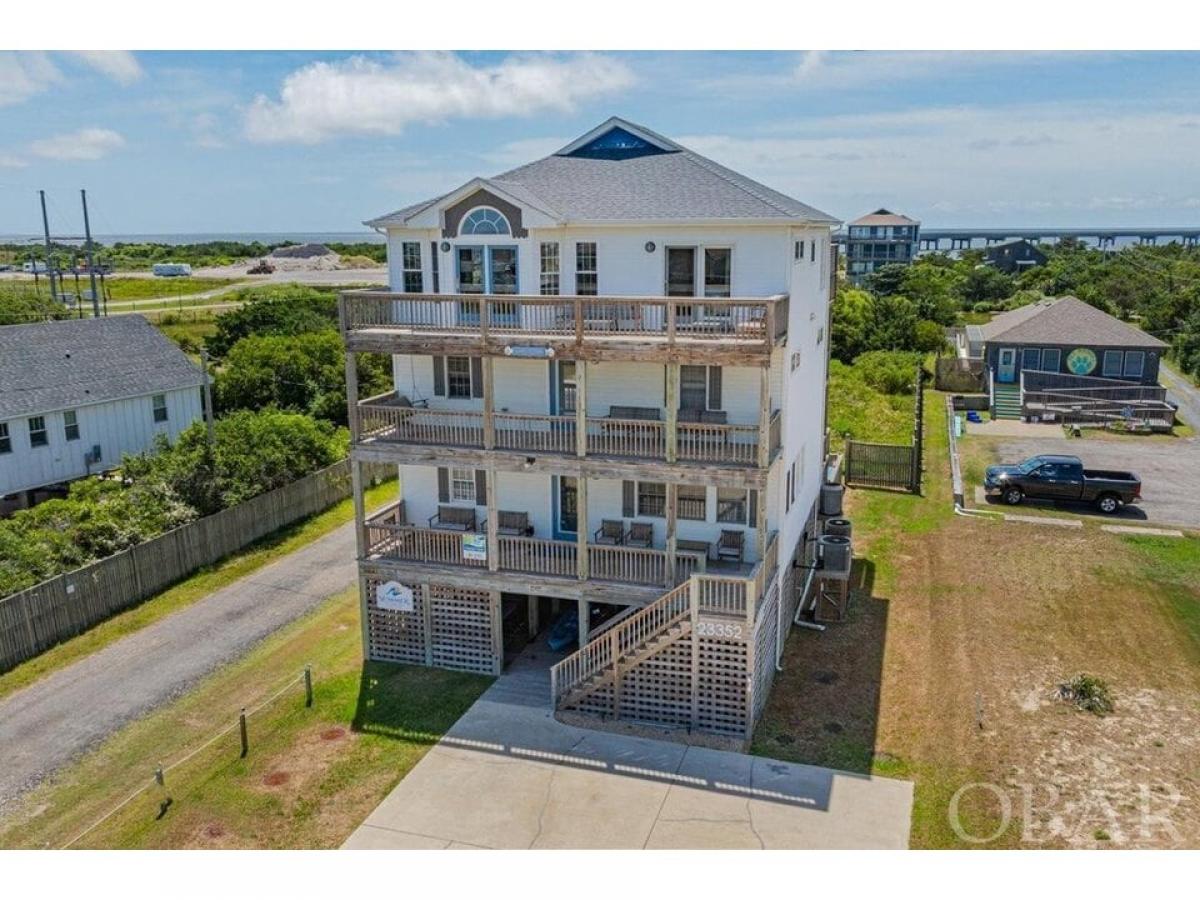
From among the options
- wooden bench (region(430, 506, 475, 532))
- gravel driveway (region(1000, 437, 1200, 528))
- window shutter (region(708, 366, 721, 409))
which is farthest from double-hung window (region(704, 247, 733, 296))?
gravel driveway (region(1000, 437, 1200, 528))

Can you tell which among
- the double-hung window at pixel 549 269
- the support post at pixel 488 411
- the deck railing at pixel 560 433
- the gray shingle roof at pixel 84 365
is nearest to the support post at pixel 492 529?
Result: the support post at pixel 488 411

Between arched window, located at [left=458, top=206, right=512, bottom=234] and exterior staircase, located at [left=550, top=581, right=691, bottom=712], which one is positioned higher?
arched window, located at [left=458, top=206, right=512, bottom=234]

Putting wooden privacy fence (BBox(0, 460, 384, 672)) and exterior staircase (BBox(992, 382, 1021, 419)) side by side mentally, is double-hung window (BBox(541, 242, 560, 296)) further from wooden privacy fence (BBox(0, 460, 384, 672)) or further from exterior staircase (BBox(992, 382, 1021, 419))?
exterior staircase (BBox(992, 382, 1021, 419))

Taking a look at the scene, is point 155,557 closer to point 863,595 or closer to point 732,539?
point 732,539

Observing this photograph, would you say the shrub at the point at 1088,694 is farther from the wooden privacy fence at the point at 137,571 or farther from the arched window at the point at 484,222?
the wooden privacy fence at the point at 137,571

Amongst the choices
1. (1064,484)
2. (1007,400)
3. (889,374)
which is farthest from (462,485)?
(1007,400)

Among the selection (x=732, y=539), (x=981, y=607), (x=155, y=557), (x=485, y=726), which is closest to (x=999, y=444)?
(x=981, y=607)
